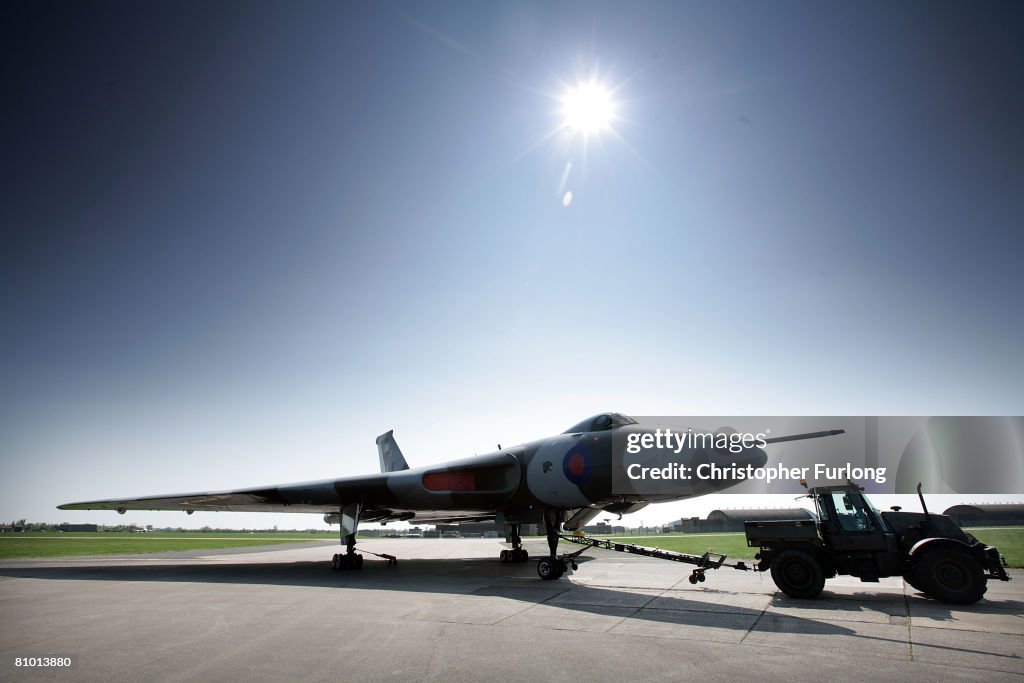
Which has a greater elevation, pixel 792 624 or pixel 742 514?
pixel 792 624

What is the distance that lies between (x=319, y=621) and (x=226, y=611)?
2.10 m

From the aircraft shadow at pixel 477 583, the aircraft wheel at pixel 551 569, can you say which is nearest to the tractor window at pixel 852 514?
the aircraft shadow at pixel 477 583

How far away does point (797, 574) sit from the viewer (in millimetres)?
9531

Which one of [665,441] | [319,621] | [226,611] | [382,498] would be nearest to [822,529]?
[665,441]

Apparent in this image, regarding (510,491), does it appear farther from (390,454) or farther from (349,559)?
(390,454)

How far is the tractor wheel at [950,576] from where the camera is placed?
845 centimetres

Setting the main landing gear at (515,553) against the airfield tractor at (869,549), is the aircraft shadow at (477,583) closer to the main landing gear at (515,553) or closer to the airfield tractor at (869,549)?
the main landing gear at (515,553)

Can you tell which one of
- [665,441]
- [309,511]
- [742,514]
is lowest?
[742,514]

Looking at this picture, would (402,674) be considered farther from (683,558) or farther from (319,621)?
(683,558)

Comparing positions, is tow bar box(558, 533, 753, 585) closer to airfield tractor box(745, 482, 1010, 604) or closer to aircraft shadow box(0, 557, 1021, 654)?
aircraft shadow box(0, 557, 1021, 654)

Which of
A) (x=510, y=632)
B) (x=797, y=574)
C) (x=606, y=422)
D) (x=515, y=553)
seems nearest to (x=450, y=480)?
(x=515, y=553)

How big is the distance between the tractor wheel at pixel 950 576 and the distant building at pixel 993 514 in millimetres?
49762

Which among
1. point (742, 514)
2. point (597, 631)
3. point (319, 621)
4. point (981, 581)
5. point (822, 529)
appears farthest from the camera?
point (742, 514)

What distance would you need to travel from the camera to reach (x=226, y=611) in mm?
8492
